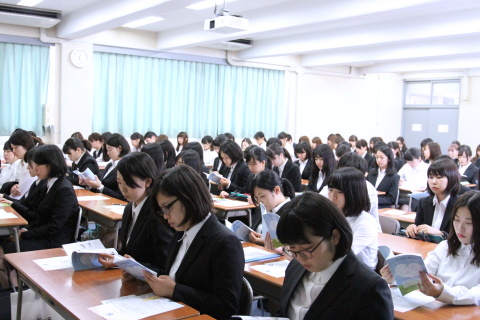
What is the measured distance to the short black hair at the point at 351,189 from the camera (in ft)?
8.96

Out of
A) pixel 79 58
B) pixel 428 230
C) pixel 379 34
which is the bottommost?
pixel 428 230

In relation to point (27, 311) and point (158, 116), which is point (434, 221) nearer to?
point (27, 311)

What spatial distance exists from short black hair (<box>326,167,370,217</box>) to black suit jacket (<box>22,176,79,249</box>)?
6.70 feet

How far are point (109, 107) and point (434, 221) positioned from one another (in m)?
6.95

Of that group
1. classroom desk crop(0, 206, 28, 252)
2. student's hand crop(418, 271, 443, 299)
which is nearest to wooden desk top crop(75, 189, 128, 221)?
classroom desk crop(0, 206, 28, 252)

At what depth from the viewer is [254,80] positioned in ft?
37.3

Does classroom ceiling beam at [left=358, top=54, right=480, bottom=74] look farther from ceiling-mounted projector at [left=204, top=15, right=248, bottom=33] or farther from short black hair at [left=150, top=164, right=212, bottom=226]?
short black hair at [left=150, top=164, right=212, bottom=226]

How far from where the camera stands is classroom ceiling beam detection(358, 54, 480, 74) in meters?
11.1

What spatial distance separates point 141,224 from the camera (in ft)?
8.66

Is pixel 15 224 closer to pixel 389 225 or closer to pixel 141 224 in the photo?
pixel 141 224

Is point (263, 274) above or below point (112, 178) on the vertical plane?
below

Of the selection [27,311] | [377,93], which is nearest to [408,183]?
[27,311]

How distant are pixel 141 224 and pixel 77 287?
0.47m

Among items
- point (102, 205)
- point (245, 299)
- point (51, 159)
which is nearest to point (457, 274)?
point (245, 299)
